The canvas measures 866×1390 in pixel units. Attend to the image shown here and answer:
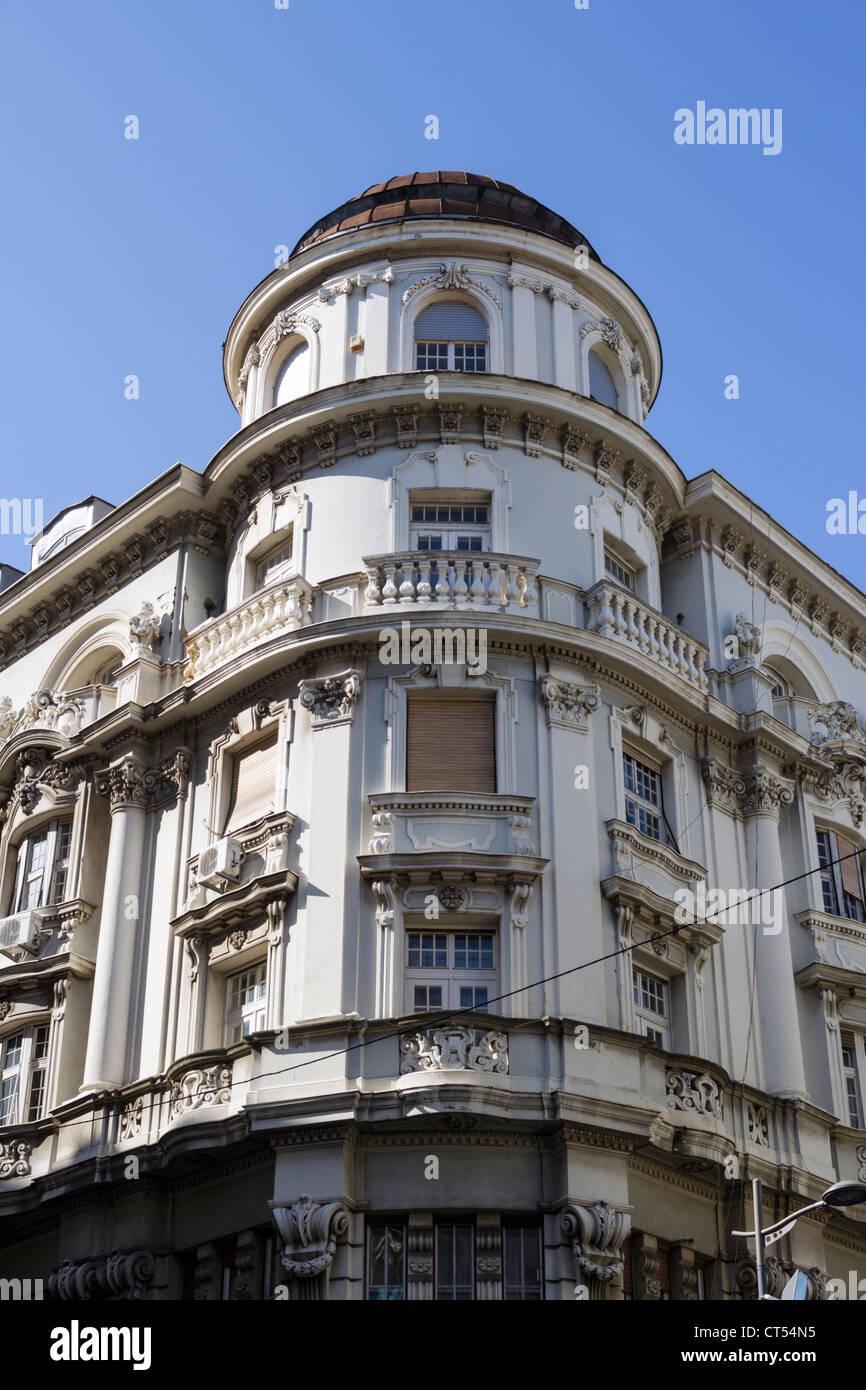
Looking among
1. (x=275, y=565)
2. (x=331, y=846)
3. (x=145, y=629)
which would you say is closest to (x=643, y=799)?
(x=331, y=846)

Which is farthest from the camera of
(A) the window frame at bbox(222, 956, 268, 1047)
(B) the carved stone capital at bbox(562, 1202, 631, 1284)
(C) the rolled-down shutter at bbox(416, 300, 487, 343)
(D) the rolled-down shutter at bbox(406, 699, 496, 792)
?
(C) the rolled-down shutter at bbox(416, 300, 487, 343)

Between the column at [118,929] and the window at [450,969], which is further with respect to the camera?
the column at [118,929]

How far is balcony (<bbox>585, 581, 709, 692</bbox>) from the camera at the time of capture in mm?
28922

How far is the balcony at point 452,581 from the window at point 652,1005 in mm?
6148

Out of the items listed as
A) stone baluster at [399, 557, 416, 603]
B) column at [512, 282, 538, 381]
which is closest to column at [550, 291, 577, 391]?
column at [512, 282, 538, 381]

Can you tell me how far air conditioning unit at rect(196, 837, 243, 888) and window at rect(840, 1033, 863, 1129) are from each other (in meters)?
10.9

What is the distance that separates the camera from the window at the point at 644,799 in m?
28.6

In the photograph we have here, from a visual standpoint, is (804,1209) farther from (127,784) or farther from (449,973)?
(127,784)

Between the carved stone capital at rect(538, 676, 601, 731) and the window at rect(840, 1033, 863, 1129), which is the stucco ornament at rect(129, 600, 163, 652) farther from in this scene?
the window at rect(840, 1033, 863, 1129)

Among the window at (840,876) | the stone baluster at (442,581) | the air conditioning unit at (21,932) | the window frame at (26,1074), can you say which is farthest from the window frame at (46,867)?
the window at (840,876)

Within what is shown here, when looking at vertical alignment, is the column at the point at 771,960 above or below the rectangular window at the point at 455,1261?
above

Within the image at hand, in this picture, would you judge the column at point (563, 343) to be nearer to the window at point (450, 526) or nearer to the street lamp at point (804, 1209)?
the window at point (450, 526)
